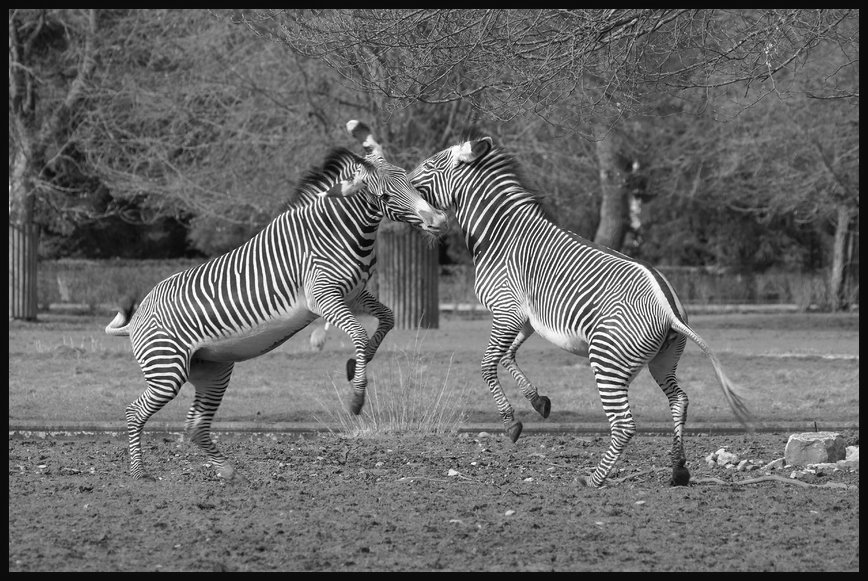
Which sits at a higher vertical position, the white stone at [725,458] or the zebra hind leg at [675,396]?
the zebra hind leg at [675,396]

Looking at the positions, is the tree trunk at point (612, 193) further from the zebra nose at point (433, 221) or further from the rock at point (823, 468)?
the zebra nose at point (433, 221)

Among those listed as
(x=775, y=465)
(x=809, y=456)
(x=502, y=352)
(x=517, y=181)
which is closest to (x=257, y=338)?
(x=502, y=352)

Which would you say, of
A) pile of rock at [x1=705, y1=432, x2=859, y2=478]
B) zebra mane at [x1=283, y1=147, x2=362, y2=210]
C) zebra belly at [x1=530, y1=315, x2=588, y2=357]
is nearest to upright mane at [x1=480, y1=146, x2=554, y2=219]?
zebra belly at [x1=530, y1=315, x2=588, y2=357]

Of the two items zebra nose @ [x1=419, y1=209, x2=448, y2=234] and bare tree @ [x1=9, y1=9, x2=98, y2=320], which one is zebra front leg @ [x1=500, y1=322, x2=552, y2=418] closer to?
zebra nose @ [x1=419, y1=209, x2=448, y2=234]

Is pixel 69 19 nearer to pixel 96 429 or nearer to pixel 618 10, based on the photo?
pixel 96 429

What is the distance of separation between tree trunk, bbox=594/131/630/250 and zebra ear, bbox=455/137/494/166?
48.3ft

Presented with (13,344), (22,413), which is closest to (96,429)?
(22,413)

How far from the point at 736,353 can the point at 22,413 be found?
11.0 meters

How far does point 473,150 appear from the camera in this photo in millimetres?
9258

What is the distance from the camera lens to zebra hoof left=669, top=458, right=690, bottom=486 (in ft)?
26.2

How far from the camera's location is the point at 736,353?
18641 millimetres

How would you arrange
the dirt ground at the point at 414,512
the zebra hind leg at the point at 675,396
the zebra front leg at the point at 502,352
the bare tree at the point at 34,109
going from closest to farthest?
the dirt ground at the point at 414,512 → the zebra hind leg at the point at 675,396 → the zebra front leg at the point at 502,352 → the bare tree at the point at 34,109

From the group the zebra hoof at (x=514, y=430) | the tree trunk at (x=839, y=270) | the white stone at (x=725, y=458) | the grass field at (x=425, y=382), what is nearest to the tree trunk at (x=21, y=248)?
the grass field at (x=425, y=382)

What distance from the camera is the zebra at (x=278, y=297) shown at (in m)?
8.52
